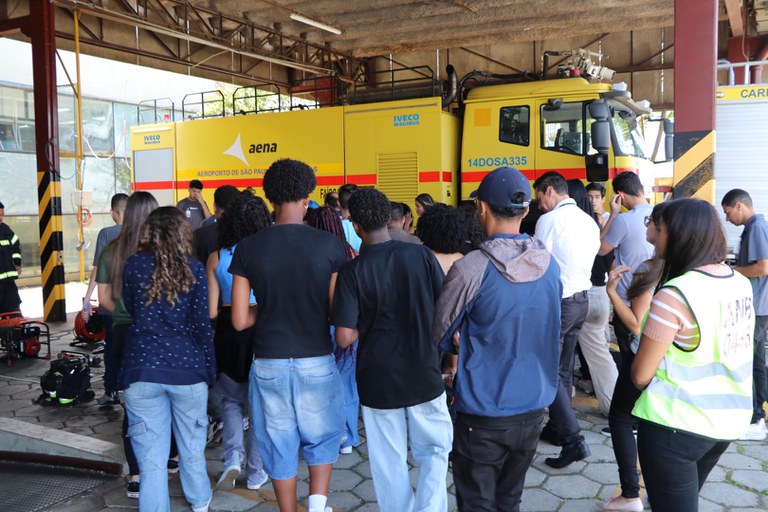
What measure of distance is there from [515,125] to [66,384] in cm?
604

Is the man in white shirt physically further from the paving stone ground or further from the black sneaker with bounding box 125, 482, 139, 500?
the black sneaker with bounding box 125, 482, 139, 500

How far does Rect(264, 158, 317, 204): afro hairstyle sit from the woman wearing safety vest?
62.0 inches

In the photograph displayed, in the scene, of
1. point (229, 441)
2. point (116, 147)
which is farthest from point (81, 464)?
point (116, 147)

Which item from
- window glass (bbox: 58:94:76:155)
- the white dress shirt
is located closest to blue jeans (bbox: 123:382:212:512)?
the white dress shirt

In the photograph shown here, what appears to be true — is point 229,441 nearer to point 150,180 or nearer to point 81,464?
point 81,464

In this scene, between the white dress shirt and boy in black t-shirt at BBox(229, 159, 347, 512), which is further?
the white dress shirt

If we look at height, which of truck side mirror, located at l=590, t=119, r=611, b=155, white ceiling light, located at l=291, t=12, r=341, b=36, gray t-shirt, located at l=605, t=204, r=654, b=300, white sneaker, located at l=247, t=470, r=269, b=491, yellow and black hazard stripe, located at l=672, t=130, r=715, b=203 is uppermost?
white ceiling light, located at l=291, t=12, r=341, b=36

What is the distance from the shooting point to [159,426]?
3117mm

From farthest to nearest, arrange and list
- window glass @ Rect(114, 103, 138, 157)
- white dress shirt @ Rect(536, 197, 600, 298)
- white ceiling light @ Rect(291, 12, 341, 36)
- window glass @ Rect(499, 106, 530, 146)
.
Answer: window glass @ Rect(114, 103, 138, 157) → white ceiling light @ Rect(291, 12, 341, 36) → window glass @ Rect(499, 106, 530, 146) → white dress shirt @ Rect(536, 197, 600, 298)

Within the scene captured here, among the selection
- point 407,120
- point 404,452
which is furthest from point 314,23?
point 404,452

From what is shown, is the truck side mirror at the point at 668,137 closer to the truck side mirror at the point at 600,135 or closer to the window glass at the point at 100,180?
the truck side mirror at the point at 600,135

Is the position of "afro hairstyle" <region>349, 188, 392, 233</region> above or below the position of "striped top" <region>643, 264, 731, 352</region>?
above

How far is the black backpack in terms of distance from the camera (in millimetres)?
5410

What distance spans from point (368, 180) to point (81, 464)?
5894 mm
